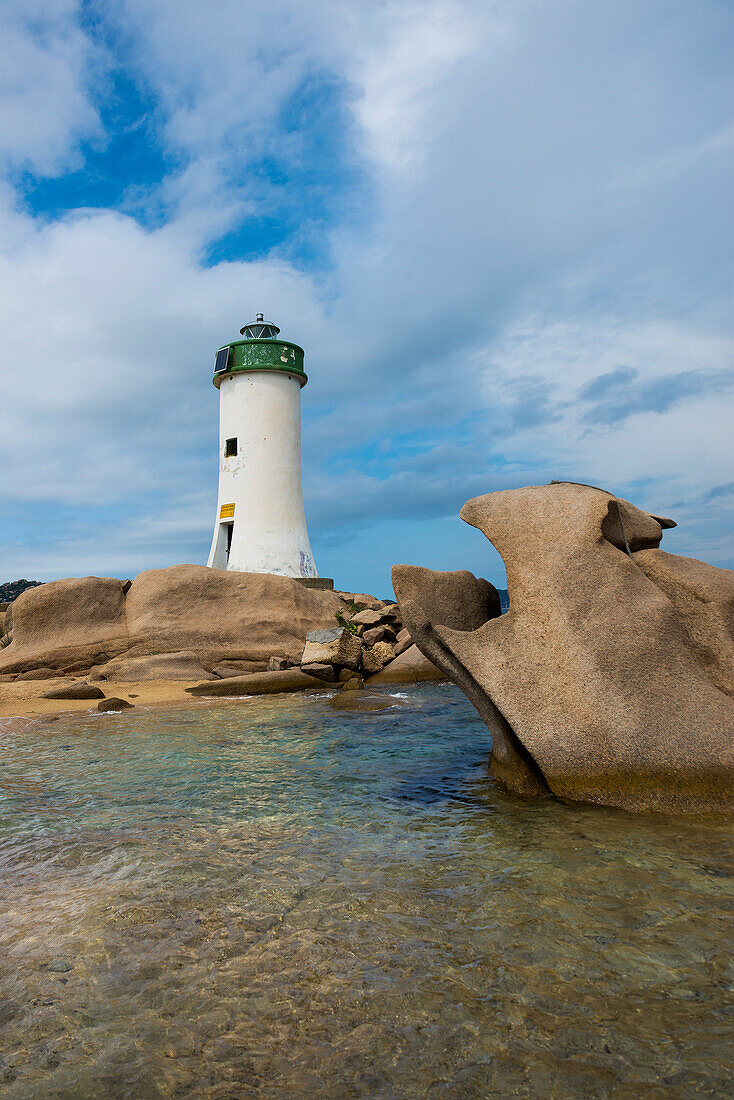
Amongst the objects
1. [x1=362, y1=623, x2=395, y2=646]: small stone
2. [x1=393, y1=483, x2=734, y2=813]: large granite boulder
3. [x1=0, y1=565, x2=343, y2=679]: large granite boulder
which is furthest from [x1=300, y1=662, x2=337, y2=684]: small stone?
[x1=393, y1=483, x2=734, y2=813]: large granite boulder

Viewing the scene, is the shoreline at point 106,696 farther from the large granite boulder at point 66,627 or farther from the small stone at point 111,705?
the large granite boulder at point 66,627

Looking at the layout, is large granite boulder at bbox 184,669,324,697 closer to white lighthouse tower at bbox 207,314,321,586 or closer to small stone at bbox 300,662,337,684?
small stone at bbox 300,662,337,684

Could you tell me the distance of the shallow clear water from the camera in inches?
92.4

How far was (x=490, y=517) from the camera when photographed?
6543 mm

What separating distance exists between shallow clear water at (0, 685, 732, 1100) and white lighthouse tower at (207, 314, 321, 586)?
55.9ft

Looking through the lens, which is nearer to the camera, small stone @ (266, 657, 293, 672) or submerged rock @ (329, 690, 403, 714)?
submerged rock @ (329, 690, 403, 714)

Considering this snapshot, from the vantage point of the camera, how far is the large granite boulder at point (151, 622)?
14.5 meters

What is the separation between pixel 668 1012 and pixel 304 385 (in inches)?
928

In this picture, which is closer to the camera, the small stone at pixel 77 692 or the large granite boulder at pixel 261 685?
the small stone at pixel 77 692

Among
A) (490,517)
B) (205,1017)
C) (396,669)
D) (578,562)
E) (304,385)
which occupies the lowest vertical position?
(205,1017)

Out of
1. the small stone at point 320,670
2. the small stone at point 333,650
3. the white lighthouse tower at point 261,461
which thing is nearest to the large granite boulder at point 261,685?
the small stone at point 320,670

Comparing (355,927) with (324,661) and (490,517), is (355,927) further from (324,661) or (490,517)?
(324,661)

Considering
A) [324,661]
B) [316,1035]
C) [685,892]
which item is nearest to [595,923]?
[685,892]

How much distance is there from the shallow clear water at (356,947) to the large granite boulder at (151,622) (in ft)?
29.5
